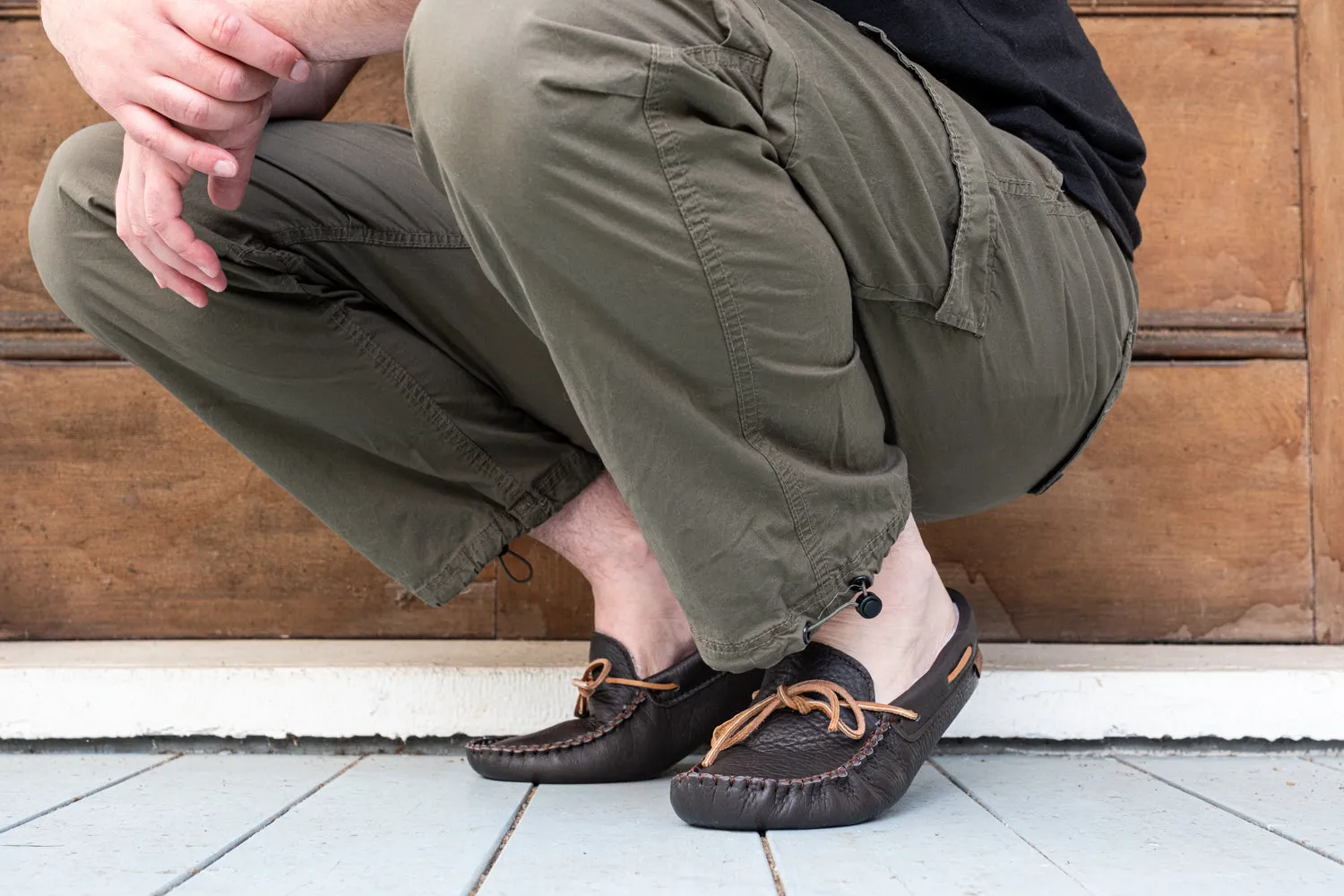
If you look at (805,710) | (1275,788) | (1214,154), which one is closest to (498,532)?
(805,710)

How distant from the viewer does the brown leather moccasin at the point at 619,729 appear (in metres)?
0.83

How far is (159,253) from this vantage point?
0.78 m

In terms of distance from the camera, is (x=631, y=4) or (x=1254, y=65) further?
(x=1254, y=65)

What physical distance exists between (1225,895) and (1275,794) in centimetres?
30

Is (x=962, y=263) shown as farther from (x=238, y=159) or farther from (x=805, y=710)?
(x=238, y=159)

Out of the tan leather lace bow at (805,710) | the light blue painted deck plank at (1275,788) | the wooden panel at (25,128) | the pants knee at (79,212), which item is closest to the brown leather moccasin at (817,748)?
the tan leather lace bow at (805,710)

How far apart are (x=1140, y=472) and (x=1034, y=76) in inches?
22.8

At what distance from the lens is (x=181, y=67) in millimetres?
679

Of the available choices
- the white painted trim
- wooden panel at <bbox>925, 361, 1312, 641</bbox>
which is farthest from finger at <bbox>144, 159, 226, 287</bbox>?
wooden panel at <bbox>925, 361, 1312, 641</bbox>

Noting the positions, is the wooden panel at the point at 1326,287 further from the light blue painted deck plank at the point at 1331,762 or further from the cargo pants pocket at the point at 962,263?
the cargo pants pocket at the point at 962,263

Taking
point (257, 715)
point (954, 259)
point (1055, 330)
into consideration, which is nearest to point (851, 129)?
point (954, 259)

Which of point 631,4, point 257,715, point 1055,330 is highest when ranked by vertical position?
point 631,4

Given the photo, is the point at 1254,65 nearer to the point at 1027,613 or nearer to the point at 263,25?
the point at 1027,613

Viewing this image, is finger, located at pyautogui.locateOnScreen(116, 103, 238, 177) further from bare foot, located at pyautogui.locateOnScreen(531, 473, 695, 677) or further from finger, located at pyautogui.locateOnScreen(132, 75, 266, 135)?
bare foot, located at pyautogui.locateOnScreen(531, 473, 695, 677)
